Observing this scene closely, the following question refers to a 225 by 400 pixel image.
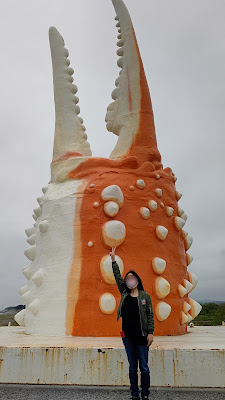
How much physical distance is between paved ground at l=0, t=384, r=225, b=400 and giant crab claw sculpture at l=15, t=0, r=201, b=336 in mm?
1521

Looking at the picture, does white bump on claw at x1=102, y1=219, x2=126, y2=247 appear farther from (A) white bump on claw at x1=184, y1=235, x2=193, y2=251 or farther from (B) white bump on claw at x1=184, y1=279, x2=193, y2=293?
(A) white bump on claw at x1=184, y1=235, x2=193, y2=251

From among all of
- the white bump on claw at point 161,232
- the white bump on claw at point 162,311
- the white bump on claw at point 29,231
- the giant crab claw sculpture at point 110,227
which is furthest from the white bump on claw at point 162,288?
the white bump on claw at point 29,231

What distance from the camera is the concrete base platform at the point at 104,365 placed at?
3920 mm

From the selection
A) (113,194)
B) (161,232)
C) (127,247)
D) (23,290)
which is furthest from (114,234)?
(23,290)

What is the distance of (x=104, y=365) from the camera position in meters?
4.00

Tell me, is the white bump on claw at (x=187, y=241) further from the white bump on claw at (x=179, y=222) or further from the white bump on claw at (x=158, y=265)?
the white bump on claw at (x=158, y=265)

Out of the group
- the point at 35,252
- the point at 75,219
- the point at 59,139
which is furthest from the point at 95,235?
the point at 59,139

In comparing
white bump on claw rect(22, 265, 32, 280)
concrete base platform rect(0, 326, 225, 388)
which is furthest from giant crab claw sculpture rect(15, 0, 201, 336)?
concrete base platform rect(0, 326, 225, 388)

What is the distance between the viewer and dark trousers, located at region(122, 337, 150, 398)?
313 centimetres

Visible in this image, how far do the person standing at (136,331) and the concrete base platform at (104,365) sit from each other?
0.82m

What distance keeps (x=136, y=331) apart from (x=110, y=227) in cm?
275

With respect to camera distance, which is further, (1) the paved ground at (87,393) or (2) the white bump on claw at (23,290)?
(2) the white bump on claw at (23,290)

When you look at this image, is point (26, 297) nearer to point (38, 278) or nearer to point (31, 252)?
point (38, 278)

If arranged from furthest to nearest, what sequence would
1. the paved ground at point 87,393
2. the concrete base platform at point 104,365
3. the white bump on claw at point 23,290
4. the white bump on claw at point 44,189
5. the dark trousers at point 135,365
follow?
the white bump on claw at point 44,189
the white bump on claw at point 23,290
the concrete base platform at point 104,365
the paved ground at point 87,393
the dark trousers at point 135,365
